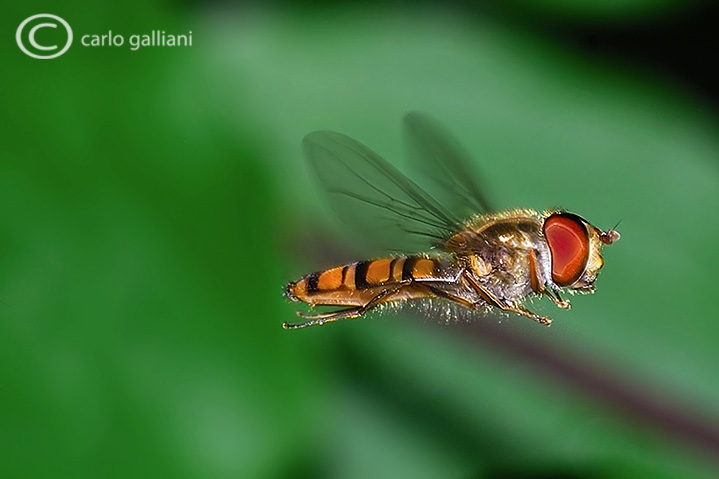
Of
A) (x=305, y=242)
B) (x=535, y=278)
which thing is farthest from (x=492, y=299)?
(x=305, y=242)

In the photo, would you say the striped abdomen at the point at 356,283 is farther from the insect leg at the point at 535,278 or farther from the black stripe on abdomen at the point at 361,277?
the insect leg at the point at 535,278

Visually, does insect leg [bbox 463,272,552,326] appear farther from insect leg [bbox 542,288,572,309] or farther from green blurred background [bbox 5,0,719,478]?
green blurred background [bbox 5,0,719,478]

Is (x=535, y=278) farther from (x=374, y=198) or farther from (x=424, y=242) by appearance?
(x=374, y=198)

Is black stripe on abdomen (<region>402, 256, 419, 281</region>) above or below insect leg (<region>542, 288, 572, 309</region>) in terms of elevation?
above

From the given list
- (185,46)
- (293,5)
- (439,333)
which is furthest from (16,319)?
(293,5)

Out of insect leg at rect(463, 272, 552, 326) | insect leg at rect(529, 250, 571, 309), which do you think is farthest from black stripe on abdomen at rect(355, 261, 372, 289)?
insect leg at rect(529, 250, 571, 309)

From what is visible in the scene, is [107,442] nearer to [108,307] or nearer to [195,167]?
[108,307]
